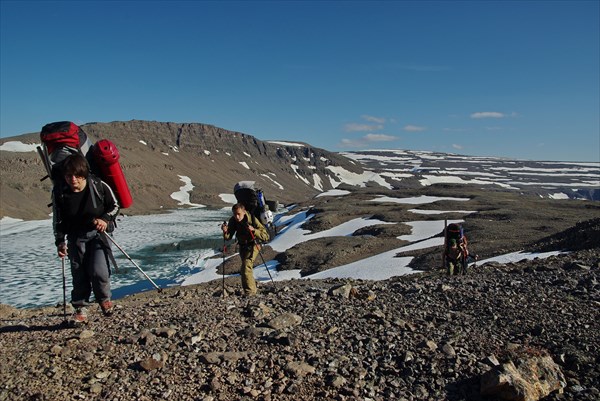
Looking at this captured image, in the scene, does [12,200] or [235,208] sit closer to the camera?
[235,208]

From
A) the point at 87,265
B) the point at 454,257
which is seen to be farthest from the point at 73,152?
the point at 454,257

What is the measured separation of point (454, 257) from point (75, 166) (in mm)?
13011

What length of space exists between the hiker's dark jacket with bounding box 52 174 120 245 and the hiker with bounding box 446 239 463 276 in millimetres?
12273

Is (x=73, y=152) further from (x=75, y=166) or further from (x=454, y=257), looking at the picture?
(x=454, y=257)

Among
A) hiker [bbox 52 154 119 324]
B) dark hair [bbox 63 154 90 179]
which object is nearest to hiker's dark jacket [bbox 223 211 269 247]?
hiker [bbox 52 154 119 324]

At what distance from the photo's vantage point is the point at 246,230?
10.4 m

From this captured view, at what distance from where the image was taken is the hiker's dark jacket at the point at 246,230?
1036cm

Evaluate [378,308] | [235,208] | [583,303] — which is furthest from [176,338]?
[583,303]

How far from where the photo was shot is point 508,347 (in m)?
6.10

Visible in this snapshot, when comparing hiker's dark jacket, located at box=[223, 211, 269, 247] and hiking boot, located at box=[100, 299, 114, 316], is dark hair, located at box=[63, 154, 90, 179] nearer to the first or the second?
hiking boot, located at box=[100, 299, 114, 316]

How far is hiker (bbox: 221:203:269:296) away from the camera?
10328 mm

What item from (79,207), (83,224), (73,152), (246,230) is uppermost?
(73,152)

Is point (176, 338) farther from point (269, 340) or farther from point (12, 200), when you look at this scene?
point (12, 200)

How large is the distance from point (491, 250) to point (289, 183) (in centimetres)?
15397
